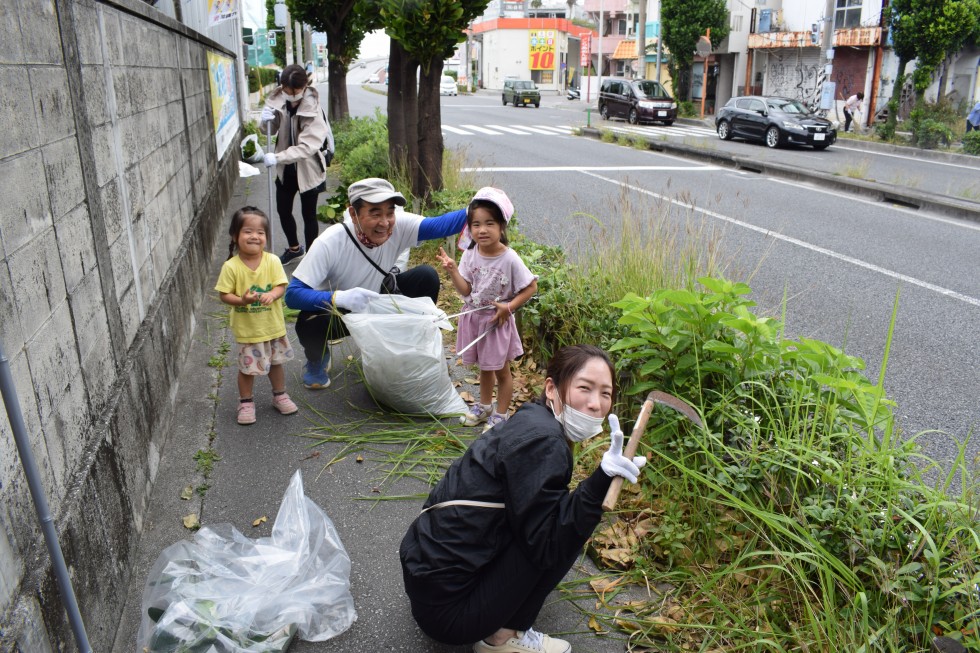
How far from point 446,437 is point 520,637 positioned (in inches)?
62.4

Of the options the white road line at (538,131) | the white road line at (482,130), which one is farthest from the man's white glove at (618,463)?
the white road line at (538,131)

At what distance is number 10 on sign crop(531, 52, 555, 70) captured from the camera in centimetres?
7119

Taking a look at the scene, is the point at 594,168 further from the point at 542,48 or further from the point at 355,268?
the point at 542,48

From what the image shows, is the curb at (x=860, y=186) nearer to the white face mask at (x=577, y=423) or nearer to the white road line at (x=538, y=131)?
the white road line at (x=538, y=131)

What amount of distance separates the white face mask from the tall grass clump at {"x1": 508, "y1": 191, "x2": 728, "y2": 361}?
184 centimetres

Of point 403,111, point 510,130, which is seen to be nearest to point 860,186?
point 403,111

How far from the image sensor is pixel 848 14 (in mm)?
29406

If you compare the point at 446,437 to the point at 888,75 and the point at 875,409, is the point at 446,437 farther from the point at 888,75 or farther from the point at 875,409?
the point at 888,75

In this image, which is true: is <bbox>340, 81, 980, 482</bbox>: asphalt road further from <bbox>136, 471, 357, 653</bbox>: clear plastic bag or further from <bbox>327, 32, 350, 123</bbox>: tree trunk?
<bbox>327, 32, 350, 123</bbox>: tree trunk

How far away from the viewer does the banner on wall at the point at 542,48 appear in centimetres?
7050

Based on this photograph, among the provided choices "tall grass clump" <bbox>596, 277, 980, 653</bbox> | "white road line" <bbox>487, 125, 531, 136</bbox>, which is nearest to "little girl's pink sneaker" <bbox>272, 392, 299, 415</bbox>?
"tall grass clump" <bbox>596, 277, 980, 653</bbox>

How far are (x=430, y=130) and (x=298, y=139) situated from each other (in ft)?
6.35

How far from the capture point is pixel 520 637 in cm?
259

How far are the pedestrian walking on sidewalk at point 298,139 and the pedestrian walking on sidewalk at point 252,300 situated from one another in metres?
2.94
